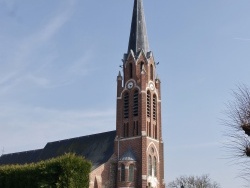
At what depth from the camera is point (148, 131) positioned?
60375 millimetres

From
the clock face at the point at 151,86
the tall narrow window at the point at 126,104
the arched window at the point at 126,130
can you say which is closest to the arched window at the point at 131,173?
the arched window at the point at 126,130

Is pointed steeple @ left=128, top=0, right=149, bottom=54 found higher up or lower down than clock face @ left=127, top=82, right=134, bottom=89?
higher up

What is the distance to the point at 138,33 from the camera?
66.6 meters

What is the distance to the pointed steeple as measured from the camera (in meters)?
65.8

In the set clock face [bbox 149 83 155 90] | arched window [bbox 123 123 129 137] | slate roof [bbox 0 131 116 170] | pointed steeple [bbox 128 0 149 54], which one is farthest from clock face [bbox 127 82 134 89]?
slate roof [bbox 0 131 116 170]

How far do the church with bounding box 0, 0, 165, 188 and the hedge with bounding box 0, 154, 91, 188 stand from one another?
21817 millimetres

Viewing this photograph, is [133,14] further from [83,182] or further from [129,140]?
[83,182]

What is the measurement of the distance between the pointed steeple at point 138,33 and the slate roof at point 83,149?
13485 millimetres

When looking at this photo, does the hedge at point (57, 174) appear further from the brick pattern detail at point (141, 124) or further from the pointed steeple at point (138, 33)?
the pointed steeple at point (138, 33)

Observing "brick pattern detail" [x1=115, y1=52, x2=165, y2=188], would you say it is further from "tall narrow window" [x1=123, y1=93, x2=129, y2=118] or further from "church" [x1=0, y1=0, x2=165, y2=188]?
"tall narrow window" [x1=123, y1=93, x2=129, y2=118]

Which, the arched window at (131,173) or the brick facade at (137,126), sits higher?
the brick facade at (137,126)

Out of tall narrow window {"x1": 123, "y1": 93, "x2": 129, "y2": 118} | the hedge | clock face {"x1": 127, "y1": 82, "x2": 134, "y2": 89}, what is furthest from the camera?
clock face {"x1": 127, "y1": 82, "x2": 134, "y2": 89}

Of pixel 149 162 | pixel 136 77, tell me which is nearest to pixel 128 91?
pixel 136 77

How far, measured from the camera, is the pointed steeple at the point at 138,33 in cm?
6581
